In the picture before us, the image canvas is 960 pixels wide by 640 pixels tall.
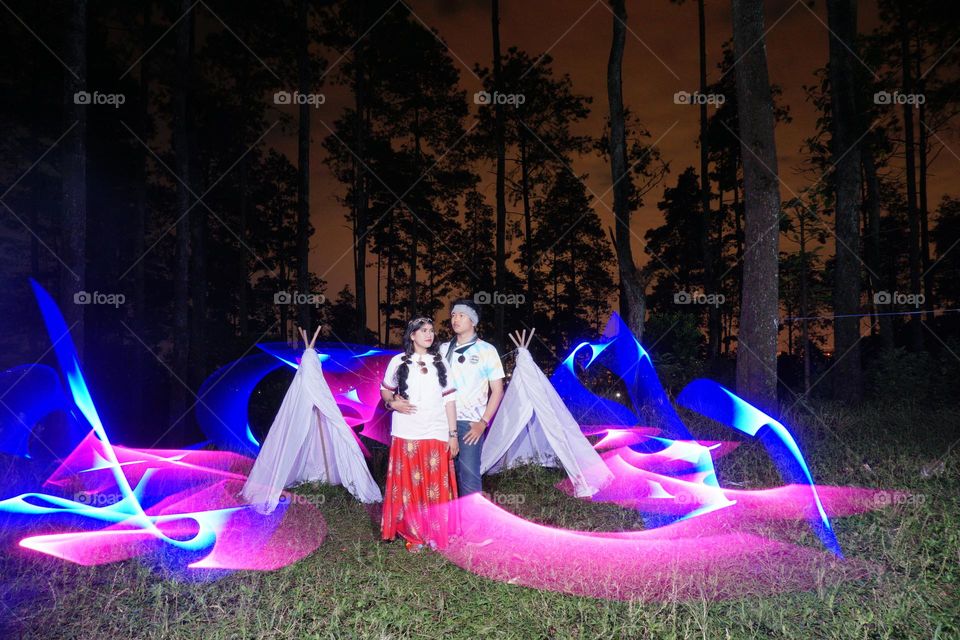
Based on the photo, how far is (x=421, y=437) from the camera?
534 cm

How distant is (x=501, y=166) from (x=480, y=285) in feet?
41.4

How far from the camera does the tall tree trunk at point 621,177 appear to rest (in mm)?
12789

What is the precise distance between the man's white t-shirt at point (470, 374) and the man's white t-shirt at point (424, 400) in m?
0.20

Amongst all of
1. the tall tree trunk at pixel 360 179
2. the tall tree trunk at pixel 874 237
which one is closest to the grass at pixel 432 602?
the tall tree trunk at pixel 874 237

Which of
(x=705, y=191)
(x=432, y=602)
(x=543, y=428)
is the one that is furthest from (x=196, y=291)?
(x=705, y=191)

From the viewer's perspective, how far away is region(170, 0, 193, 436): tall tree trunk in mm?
13023

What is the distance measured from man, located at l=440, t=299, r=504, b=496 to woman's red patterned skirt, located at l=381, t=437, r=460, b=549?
250 mm

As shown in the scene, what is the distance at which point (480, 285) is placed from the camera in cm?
3212

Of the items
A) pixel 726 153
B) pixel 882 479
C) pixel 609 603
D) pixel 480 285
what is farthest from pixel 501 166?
pixel 609 603

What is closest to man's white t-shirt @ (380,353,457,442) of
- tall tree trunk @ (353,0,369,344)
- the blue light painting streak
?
the blue light painting streak

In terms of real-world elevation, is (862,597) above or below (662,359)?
below

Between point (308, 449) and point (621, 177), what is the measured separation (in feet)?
29.2

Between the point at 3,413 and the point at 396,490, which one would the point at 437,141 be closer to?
the point at 3,413

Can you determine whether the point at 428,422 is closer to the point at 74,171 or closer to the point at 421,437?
the point at 421,437
